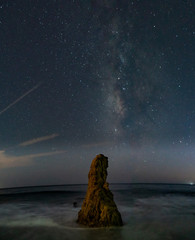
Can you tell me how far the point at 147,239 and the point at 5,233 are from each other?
12.8 m

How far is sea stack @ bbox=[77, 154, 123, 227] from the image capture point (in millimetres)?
15234

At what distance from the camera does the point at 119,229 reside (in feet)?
52.5

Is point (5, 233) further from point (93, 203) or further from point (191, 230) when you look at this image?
point (191, 230)

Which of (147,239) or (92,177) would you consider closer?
(147,239)

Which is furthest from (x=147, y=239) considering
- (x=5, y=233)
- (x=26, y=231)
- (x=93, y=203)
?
(x=5, y=233)

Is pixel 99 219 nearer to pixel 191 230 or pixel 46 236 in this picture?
pixel 46 236

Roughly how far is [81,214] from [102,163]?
17.1ft

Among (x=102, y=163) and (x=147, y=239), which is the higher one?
(x=102, y=163)

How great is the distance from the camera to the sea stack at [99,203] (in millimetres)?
15234

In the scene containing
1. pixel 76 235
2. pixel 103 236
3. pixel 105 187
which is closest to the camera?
pixel 103 236

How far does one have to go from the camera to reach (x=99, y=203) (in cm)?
1534

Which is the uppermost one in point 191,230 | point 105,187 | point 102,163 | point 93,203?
point 102,163

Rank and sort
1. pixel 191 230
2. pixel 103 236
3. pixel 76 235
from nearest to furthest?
pixel 103 236
pixel 76 235
pixel 191 230

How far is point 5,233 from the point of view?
685 inches
